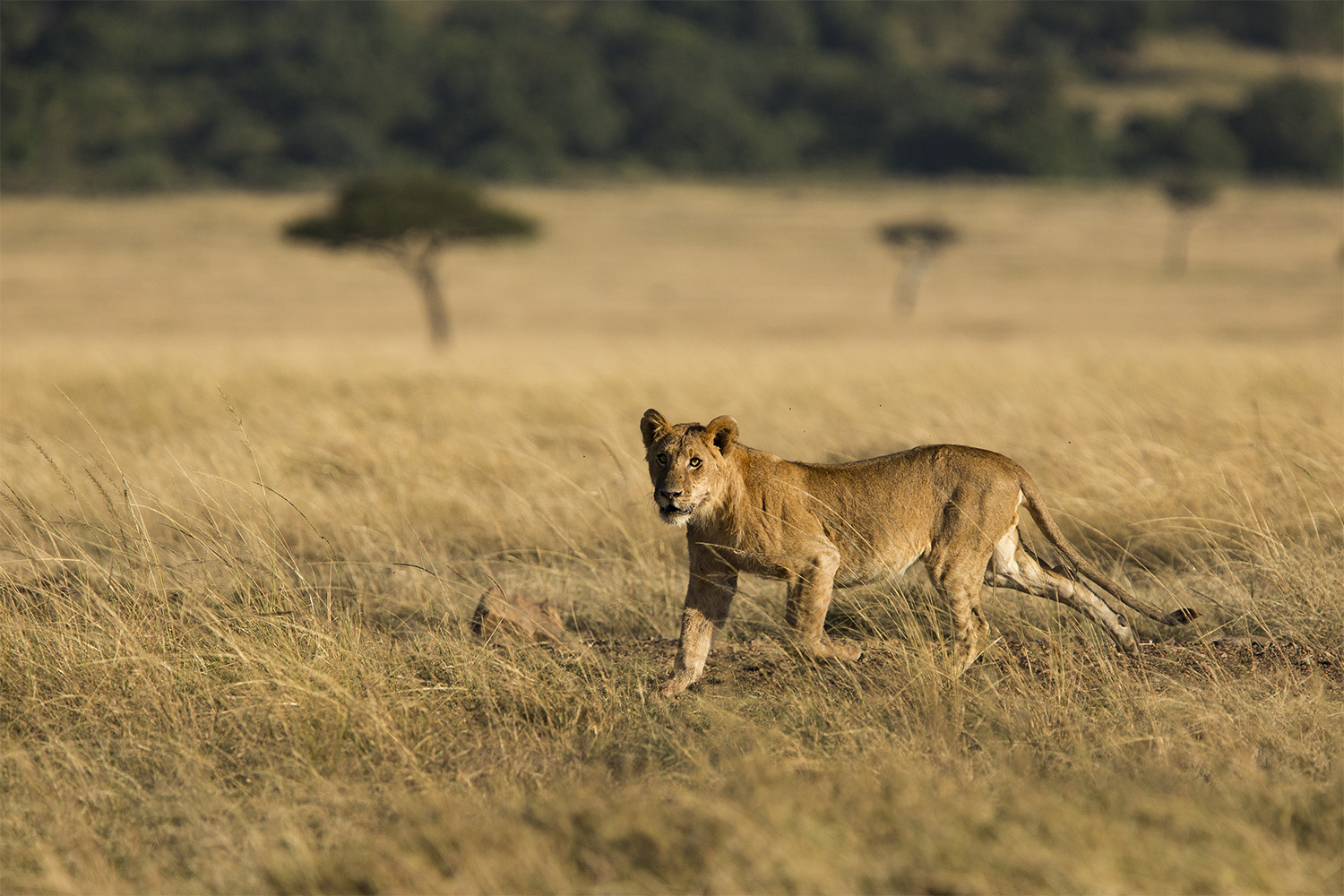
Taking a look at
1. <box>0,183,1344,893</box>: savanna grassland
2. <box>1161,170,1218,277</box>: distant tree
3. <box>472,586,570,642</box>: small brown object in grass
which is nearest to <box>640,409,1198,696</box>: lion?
<box>0,183,1344,893</box>: savanna grassland

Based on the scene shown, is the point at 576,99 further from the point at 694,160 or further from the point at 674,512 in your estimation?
the point at 674,512

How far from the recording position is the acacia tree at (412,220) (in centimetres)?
Answer: 2803

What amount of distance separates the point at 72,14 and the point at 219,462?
138 metres

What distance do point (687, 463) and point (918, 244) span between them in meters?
46.8

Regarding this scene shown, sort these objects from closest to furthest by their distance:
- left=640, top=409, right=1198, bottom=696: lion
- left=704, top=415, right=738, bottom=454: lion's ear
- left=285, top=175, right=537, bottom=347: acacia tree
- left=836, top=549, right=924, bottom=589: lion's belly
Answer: left=704, top=415, right=738, bottom=454: lion's ear → left=640, top=409, right=1198, bottom=696: lion → left=836, top=549, right=924, bottom=589: lion's belly → left=285, top=175, right=537, bottom=347: acacia tree

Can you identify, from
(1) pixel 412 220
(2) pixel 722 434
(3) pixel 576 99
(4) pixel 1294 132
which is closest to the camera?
(2) pixel 722 434

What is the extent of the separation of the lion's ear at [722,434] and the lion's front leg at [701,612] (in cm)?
46

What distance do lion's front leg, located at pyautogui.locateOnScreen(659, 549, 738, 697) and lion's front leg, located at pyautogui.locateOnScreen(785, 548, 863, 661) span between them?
0.27 meters

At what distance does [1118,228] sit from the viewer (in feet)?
207

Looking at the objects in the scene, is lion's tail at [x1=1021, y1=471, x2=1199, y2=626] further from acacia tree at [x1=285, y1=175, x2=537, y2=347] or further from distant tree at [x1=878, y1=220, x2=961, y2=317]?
distant tree at [x1=878, y1=220, x2=961, y2=317]

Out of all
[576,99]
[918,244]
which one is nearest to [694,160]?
[576,99]

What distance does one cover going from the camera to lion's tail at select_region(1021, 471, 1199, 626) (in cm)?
505

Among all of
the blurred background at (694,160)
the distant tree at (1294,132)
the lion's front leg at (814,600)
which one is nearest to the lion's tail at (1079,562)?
the lion's front leg at (814,600)

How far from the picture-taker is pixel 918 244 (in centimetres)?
4956
